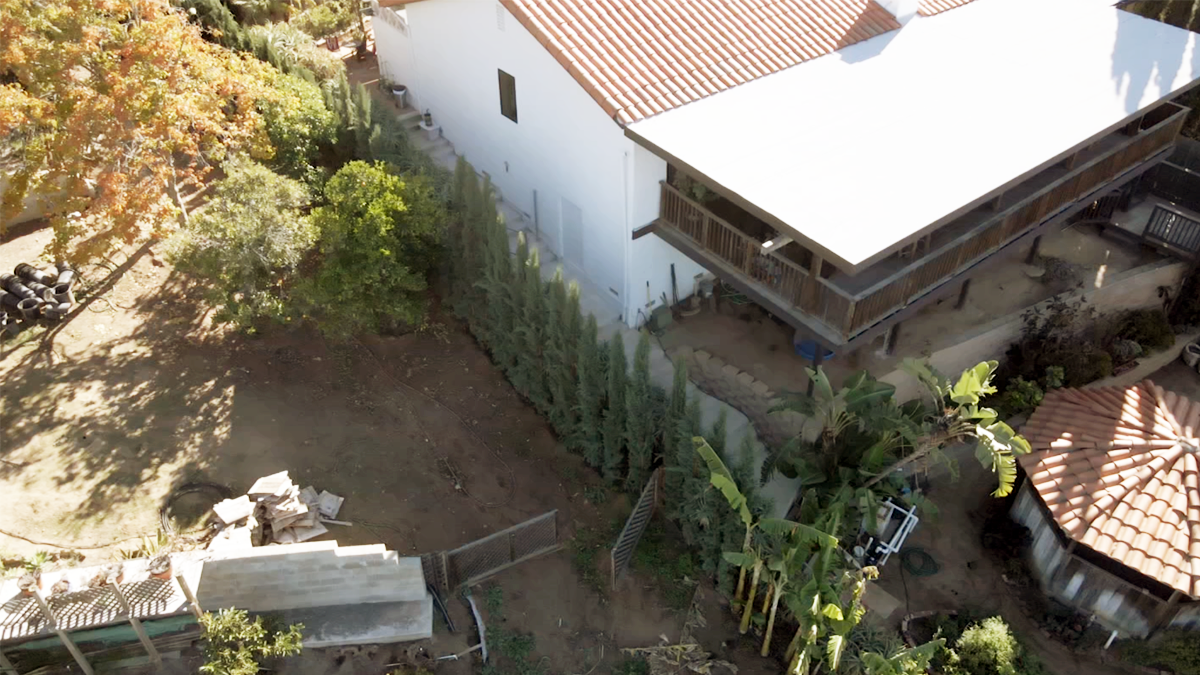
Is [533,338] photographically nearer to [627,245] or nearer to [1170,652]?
[627,245]

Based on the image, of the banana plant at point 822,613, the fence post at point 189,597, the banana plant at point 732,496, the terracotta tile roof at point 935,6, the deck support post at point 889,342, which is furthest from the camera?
the terracotta tile roof at point 935,6

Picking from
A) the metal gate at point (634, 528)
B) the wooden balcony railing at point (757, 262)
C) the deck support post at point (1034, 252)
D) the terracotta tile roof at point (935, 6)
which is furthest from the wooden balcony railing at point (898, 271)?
the terracotta tile roof at point (935, 6)

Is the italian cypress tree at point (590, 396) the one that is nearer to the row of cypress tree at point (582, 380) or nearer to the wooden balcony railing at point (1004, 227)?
the row of cypress tree at point (582, 380)

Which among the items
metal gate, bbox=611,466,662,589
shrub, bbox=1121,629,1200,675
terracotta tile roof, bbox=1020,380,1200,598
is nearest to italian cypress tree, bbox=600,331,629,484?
metal gate, bbox=611,466,662,589

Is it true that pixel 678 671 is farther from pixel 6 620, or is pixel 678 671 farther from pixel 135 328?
pixel 135 328

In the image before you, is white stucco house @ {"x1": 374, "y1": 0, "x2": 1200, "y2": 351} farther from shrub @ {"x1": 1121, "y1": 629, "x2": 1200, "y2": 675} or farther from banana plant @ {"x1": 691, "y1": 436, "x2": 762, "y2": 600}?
shrub @ {"x1": 1121, "y1": 629, "x2": 1200, "y2": 675}

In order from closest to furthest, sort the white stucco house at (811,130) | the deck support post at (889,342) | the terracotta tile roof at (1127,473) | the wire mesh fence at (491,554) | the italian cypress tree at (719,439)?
the italian cypress tree at (719,439), the terracotta tile roof at (1127,473), the white stucco house at (811,130), the wire mesh fence at (491,554), the deck support post at (889,342)
